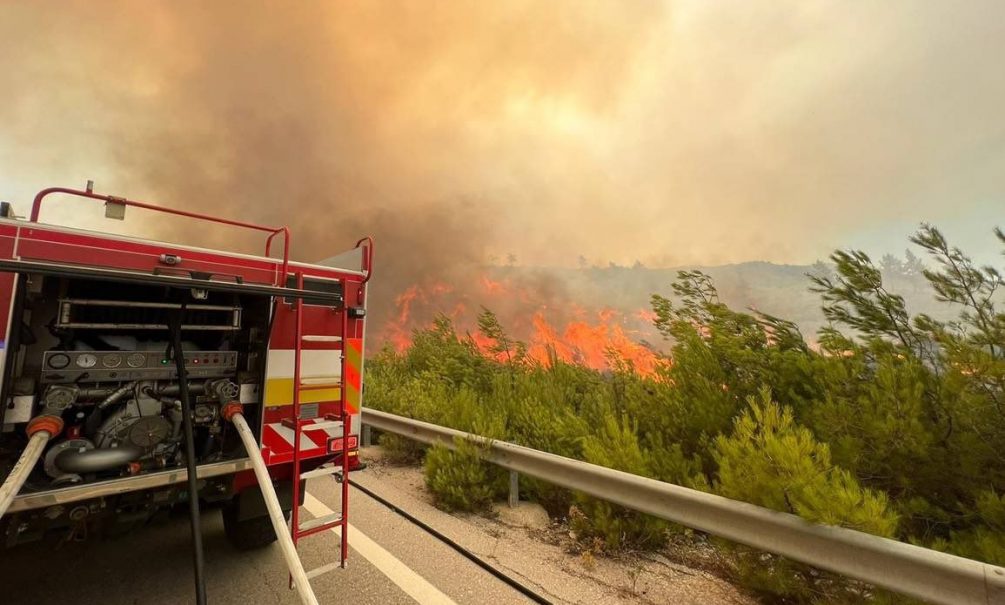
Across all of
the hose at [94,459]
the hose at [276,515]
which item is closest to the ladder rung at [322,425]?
the hose at [276,515]

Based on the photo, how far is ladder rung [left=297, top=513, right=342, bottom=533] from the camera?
256cm

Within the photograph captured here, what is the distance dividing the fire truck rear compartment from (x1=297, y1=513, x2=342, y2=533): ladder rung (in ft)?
2.08

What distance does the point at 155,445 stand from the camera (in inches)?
94.9

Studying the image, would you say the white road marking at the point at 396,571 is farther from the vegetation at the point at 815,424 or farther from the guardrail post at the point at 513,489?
the guardrail post at the point at 513,489

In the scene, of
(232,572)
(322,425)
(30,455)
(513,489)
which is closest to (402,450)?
(513,489)

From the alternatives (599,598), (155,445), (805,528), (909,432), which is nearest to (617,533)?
(599,598)

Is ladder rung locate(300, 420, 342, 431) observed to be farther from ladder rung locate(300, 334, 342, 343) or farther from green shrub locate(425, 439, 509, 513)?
green shrub locate(425, 439, 509, 513)

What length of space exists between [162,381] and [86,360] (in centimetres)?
38

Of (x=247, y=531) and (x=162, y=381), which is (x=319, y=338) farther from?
(x=247, y=531)

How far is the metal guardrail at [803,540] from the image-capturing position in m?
1.80

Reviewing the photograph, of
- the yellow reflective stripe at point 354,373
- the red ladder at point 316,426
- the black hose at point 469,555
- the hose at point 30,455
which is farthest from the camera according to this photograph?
the yellow reflective stripe at point 354,373

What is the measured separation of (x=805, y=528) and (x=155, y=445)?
3.56 metres

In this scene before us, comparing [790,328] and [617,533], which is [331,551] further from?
[790,328]

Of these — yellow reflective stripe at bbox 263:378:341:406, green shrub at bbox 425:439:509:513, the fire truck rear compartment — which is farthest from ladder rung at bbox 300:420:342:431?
green shrub at bbox 425:439:509:513
